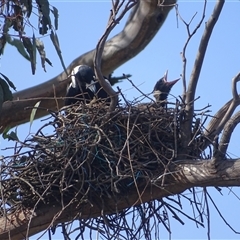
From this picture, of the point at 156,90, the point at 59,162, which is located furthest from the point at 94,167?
the point at 156,90

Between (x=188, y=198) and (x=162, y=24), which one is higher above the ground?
(x=162, y=24)

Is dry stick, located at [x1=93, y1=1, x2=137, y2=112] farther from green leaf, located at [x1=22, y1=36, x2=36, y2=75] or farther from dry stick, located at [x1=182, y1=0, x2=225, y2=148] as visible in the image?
green leaf, located at [x1=22, y1=36, x2=36, y2=75]

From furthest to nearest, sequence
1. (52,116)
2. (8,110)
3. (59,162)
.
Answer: (8,110), (52,116), (59,162)

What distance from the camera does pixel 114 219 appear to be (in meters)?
3.56

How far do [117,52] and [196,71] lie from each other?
174 centimetres

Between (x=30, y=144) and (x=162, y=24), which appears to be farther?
(x=162, y=24)

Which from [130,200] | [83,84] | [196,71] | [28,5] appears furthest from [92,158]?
[83,84]

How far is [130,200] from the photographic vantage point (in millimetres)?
3498

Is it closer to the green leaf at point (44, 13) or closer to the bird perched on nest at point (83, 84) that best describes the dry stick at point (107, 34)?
the green leaf at point (44, 13)

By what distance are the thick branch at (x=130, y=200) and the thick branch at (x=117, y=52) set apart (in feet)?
3.99

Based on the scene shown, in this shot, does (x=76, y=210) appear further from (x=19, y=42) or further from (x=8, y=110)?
(x=8, y=110)

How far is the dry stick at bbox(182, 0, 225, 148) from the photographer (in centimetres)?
308

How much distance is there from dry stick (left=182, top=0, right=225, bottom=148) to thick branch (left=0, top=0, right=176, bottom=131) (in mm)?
1308

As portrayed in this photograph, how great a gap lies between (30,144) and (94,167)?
301 mm
